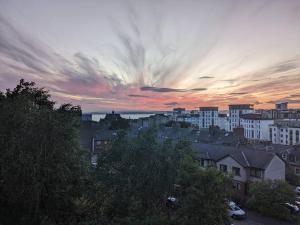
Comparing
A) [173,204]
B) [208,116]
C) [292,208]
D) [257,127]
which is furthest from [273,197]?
[208,116]

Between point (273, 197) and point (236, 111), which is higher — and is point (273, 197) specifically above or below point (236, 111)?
below

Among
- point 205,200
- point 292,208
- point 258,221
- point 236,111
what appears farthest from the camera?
point 236,111

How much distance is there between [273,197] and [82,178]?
21.2 m

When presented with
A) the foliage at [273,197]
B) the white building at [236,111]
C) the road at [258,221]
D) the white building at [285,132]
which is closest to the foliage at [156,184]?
the road at [258,221]

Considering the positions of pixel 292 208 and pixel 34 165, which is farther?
pixel 292 208

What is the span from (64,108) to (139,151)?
6.94m

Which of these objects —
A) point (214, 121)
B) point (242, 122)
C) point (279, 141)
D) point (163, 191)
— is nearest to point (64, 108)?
point (163, 191)

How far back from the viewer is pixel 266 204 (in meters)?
28.9

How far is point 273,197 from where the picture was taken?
28500 millimetres

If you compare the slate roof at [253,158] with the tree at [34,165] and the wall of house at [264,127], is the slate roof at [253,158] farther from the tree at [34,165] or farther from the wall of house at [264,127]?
the wall of house at [264,127]

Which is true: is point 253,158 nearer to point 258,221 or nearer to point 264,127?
point 258,221

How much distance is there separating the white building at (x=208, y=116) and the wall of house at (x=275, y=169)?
13187 centimetres

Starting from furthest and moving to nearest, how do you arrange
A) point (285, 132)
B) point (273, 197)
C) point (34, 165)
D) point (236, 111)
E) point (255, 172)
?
point (236, 111) → point (285, 132) → point (255, 172) → point (273, 197) → point (34, 165)

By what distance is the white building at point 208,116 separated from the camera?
6606 inches
